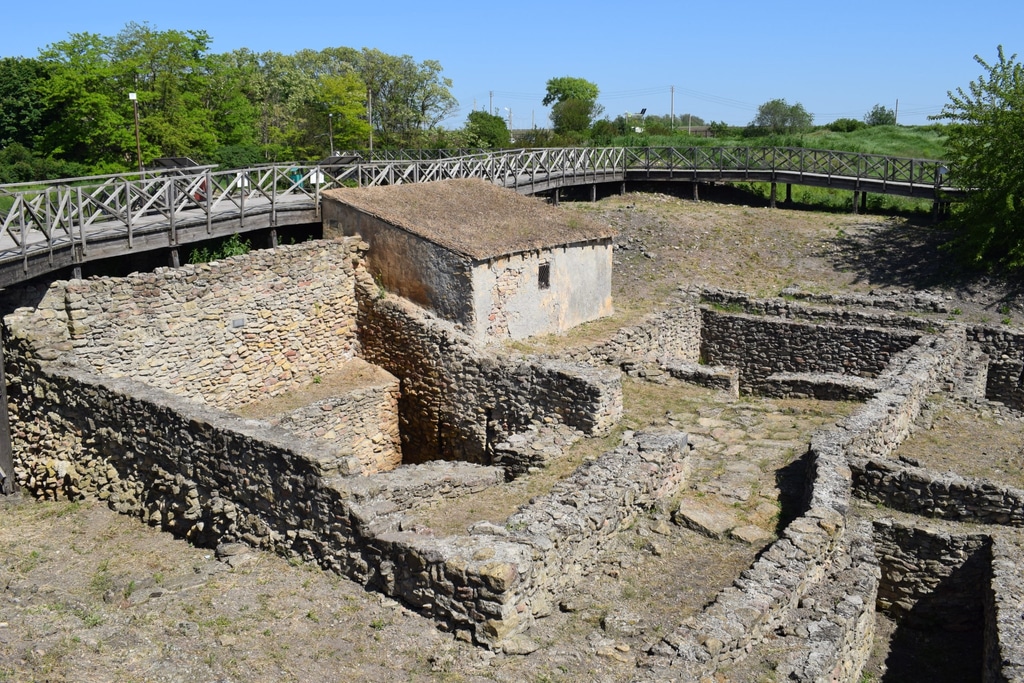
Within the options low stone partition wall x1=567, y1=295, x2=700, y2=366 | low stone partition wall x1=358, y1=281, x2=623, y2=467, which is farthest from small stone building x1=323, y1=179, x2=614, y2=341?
low stone partition wall x1=567, y1=295, x2=700, y2=366

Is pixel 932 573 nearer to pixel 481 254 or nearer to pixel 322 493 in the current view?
pixel 322 493

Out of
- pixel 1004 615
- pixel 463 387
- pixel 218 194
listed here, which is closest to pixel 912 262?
pixel 463 387

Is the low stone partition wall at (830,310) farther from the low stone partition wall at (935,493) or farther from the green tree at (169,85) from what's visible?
the green tree at (169,85)

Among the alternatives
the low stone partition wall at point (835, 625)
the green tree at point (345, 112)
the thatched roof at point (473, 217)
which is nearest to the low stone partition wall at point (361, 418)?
the thatched roof at point (473, 217)

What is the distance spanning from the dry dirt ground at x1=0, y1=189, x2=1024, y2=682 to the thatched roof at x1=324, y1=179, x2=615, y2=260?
205 cm

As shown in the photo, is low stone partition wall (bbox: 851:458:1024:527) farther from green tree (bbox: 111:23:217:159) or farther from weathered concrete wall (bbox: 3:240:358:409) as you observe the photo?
green tree (bbox: 111:23:217:159)

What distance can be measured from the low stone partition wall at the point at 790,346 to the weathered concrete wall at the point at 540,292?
9.34 ft

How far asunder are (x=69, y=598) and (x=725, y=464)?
8115 millimetres

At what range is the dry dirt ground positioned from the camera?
8477mm

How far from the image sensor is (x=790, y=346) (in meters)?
20.3

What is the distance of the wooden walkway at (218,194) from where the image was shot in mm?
13367

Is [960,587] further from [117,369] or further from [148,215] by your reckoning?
[148,215]

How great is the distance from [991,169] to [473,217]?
526 inches

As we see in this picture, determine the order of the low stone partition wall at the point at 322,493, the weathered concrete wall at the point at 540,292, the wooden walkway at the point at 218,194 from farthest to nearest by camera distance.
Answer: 1. the weathered concrete wall at the point at 540,292
2. the wooden walkway at the point at 218,194
3. the low stone partition wall at the point at 322,493
